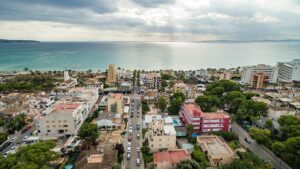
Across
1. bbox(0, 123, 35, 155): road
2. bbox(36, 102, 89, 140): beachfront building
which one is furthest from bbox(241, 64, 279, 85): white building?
bbox(0, 123, 35, 155): road

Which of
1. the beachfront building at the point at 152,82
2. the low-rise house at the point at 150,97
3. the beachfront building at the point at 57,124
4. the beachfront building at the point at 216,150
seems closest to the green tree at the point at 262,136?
the beachfront building at the point at 216,150

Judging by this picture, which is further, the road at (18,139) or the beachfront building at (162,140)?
the road at (18,139)

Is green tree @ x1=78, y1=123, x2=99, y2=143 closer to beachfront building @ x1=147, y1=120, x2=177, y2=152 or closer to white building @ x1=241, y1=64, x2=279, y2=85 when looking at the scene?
beachfront building @ x1=147, y1=120, x2=177, y2=152

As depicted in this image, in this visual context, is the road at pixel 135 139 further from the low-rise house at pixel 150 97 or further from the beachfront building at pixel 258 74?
the beachfront building at pixel 258 74

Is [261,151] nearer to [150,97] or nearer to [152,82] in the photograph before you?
[150,97]

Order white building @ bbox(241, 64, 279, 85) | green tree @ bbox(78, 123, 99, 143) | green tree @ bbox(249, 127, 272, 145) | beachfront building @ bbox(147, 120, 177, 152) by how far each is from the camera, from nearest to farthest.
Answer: beachfront building @ bbox(147, 120, 177, 152)
green tree @ bbox(249, 127, 272, 145)
green tree @ bbox(78, 123, 99, 143)
white building @ bbox(241, 64, 279, 85)

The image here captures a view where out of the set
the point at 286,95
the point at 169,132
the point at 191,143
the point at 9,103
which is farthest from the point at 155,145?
the point at 286,95

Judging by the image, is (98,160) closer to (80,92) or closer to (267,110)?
(80,92)
